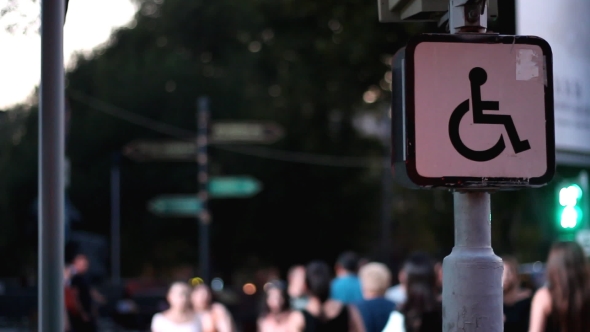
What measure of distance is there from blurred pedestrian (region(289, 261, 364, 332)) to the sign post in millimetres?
3177

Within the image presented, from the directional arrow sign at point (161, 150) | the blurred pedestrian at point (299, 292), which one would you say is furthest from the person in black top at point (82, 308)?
the directional arrow sign at point (161, 150)

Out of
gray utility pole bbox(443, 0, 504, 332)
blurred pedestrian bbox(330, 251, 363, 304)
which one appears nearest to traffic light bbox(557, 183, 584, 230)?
blurred pedestrian bbox(330, 251, 363, 304)

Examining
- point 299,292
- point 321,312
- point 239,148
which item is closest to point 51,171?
point 321,312

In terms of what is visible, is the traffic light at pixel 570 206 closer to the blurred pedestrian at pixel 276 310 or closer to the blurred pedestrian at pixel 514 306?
the blurred pedestrian at pixel 276 310

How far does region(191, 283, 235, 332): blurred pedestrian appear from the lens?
8.63m

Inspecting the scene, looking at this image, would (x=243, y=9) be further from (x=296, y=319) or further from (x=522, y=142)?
(x=522, y=142)

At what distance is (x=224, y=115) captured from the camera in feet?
118

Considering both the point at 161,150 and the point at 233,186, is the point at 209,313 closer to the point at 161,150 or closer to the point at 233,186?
the point at 233,186

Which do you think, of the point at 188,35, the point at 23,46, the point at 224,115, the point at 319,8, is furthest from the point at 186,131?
the point at 23,46

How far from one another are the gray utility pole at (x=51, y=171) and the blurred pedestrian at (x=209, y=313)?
18.3 ft

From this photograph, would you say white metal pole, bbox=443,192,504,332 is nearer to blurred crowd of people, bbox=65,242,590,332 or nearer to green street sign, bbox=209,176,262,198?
blurred crowd of people, bbox=65,242,590,332

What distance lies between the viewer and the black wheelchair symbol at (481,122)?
3.16m

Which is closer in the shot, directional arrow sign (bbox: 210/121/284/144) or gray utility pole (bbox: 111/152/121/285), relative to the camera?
directional arrow sign (bbox: 210/121/284/144)

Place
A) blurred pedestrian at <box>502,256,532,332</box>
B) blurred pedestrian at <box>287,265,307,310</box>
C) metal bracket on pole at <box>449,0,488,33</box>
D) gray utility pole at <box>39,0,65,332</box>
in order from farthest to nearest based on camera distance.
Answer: blurred pedestrian at <box>287,265,307,310</box> < blurred pedestrian at <box>502,256,532,332</box> < metal bracket on pole at <box>449,0,488,33</box> < gray utility pole at <box>39,0,65,332</box>
